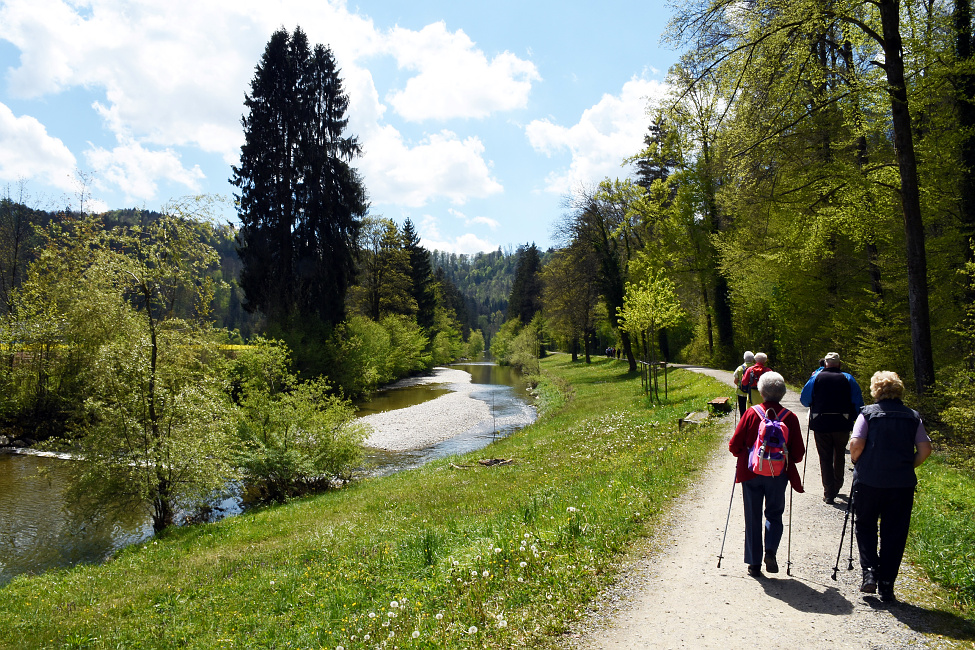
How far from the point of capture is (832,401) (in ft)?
24.0

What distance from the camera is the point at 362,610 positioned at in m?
5.57

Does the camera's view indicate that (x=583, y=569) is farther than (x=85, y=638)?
No

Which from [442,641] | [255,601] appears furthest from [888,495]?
[255,601]

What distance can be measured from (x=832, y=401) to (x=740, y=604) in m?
4.06

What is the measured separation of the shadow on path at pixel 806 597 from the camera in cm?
455

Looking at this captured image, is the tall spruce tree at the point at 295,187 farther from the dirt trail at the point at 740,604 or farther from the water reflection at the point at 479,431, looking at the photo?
the dirt trail at the point at 740,604

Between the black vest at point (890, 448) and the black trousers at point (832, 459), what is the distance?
2785mm

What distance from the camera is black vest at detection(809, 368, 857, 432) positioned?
7270mm

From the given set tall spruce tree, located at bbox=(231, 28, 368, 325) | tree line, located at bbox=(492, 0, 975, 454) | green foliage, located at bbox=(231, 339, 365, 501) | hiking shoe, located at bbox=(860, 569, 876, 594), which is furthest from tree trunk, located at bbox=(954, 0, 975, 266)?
tall spruce tree, located at bbox=(231, 28, 368, 325)

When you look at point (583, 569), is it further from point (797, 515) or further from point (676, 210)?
point (676, 210)

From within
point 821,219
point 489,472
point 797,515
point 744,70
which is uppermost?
point 744,70

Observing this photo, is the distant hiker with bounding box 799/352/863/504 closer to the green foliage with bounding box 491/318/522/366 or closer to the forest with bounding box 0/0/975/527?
Result: the forest with bounding box 0/0/975/527

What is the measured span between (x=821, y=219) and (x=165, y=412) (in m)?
16.8

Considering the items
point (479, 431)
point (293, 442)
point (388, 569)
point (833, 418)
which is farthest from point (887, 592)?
point (479, 431)
